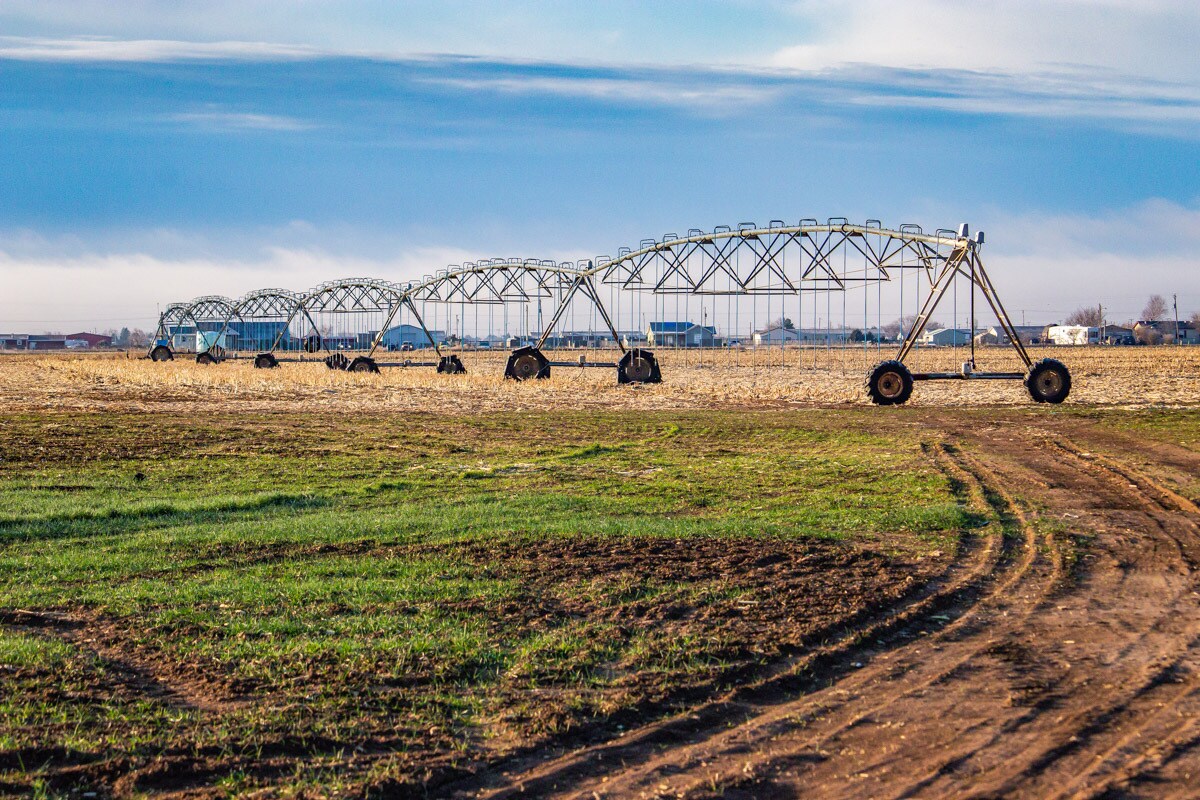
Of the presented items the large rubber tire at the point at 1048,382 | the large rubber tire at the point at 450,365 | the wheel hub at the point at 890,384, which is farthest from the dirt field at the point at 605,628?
the large rubber tire at the point at 450,365

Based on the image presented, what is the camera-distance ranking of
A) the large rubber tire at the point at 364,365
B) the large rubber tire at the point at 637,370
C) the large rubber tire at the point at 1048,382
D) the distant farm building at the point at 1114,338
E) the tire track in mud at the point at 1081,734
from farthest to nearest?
1. the distant farm building at the point at 1114,338
2. the large rubber tire at the point at 364,365
3. the large rubber tire at the point at 637,370
4. the large rubber tire at the point at 1048,382
5. the tire track in mud at the point at 1081,734

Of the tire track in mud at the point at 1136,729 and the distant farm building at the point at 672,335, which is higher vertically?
the distant farm building at the point at 672,335

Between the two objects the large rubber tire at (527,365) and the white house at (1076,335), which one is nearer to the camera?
the large rubber tire at (527,365)

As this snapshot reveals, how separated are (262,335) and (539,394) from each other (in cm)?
7104

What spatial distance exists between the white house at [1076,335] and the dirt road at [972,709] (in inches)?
5877

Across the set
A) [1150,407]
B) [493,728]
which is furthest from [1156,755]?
[1150,407]

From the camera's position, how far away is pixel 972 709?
21.2ft

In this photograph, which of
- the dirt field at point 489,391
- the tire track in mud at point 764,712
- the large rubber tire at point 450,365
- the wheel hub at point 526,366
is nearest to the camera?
the tire track in mud at point 764,712

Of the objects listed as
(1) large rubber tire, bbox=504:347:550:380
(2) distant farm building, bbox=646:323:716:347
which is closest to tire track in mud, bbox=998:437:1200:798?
(1) large rubber tire, bbox=504:347:550:380

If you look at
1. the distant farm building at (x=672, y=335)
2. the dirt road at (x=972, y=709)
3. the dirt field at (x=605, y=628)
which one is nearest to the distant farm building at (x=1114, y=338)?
the distant farm building at (x=672, y=335)

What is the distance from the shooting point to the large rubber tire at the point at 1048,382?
3478cm

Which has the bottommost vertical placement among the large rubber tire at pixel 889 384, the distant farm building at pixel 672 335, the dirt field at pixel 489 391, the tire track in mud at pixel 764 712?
the tire track in mud at pixel 764 712

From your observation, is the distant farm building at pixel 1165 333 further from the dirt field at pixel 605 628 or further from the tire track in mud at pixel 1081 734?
the tire track in mud at pixel 1081 734

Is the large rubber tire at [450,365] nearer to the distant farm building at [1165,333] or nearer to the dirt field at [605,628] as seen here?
the dirt field at [605,628]
